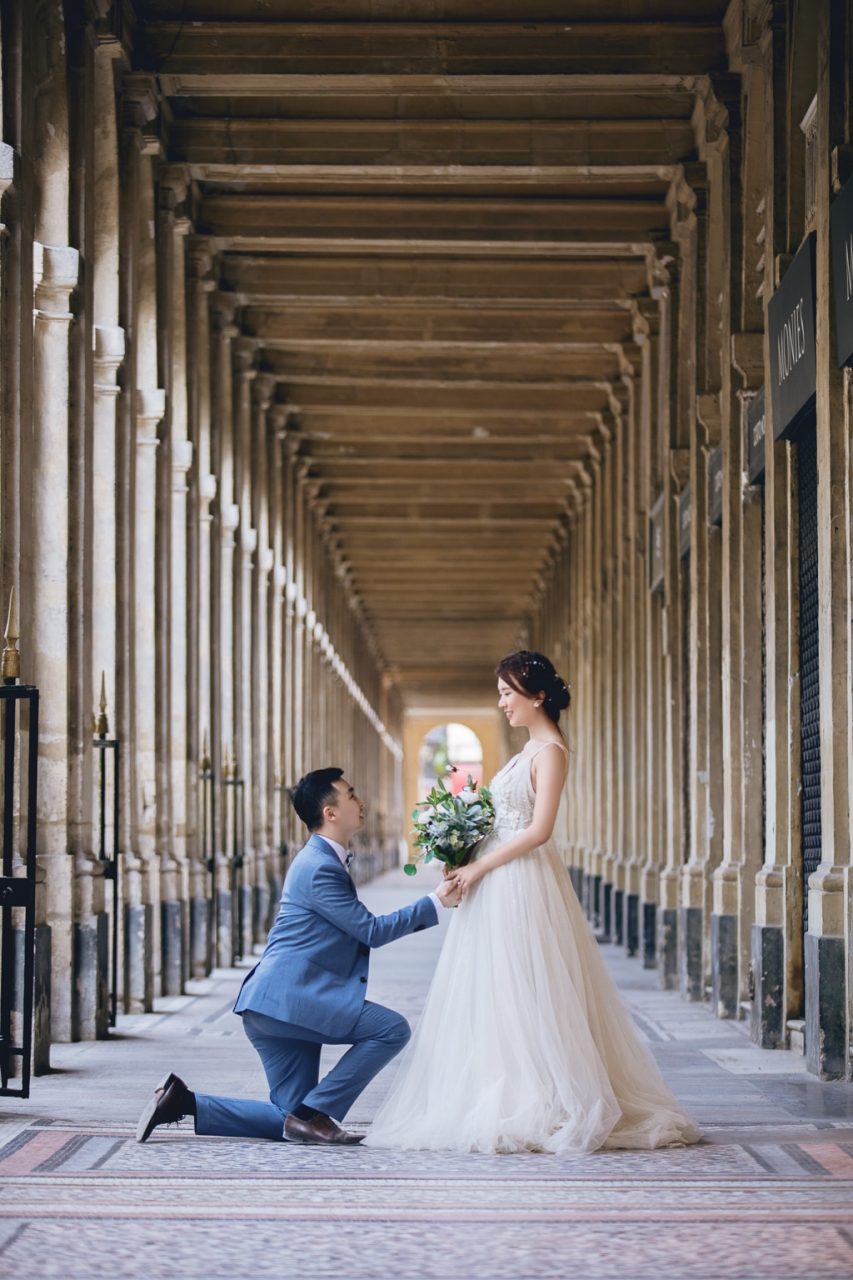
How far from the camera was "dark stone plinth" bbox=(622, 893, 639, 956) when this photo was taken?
22533mm

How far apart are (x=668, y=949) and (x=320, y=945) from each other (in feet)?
33.5

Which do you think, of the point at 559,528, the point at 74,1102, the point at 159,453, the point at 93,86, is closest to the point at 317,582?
the point at 559,528

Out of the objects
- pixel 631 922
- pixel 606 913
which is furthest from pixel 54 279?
pixel 606 913

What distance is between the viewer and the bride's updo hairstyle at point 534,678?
27.1 ft

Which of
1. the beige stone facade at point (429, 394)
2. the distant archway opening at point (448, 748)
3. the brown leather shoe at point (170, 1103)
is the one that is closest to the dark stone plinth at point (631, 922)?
the beige stone facade at point (429, 394)

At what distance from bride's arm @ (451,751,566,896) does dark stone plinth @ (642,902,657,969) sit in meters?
12.2

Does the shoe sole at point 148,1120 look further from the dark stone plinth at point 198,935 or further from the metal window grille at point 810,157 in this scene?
the dark stone plinth at point 198,935

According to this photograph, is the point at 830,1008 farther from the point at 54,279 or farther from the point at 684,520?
the point at 684,520

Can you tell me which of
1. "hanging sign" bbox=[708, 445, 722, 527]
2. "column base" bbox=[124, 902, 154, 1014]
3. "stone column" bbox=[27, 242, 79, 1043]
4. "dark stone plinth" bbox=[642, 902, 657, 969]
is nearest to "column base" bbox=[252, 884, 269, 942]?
"dark stone plinth" bbox=[642, 902, 657, 969]

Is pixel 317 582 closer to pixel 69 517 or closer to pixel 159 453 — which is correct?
pixel 159 453

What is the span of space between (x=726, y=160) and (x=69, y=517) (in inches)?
229

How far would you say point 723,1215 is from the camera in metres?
6.55

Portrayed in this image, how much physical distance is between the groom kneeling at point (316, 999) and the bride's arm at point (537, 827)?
0.14 m

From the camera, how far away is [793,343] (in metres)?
12.0
